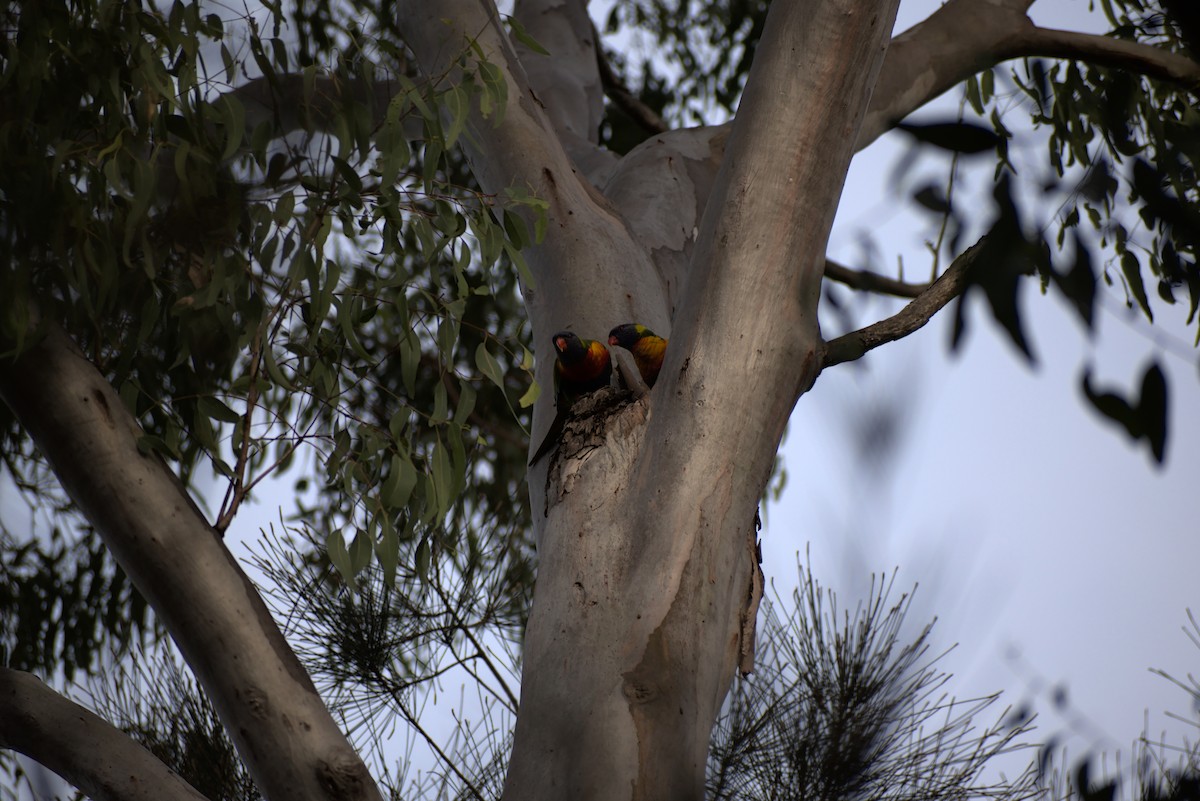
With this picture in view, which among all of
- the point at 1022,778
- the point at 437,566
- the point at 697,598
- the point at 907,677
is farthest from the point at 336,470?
the point at 1022,778

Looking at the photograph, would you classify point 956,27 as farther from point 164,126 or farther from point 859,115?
point 164,126

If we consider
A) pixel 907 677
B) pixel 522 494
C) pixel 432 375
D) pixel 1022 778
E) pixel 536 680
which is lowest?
pixel 536 680

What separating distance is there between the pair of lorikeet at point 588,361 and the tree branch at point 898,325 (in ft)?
0.98

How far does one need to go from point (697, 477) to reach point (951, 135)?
30.5 inches

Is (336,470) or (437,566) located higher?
(437,566)

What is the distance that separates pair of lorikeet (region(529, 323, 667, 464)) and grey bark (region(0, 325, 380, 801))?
0.51 metres

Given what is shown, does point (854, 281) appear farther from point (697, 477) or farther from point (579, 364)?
point (697, 477)

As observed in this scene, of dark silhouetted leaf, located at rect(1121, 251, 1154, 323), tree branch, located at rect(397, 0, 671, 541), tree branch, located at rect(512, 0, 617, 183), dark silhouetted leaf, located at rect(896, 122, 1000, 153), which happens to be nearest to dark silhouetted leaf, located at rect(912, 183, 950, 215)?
dark silhouetted leaf, located at rect(896, 122, 1000, 153)

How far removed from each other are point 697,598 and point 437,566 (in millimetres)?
1467

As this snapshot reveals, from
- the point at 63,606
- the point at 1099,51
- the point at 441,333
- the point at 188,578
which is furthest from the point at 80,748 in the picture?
the point at 1099,51

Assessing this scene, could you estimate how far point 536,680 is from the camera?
4.29ft

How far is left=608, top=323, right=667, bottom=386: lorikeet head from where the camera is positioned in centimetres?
168

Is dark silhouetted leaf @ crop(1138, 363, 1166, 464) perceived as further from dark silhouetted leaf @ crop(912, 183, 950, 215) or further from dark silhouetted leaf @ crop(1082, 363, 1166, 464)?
dark silhouetted leaf @ crop(912, 183, 950, 215)

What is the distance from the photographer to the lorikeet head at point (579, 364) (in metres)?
1.60
